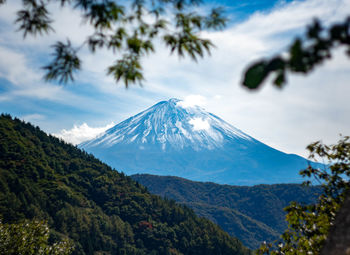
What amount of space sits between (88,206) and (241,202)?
110 metres

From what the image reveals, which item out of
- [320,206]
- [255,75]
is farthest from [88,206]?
[255,75]

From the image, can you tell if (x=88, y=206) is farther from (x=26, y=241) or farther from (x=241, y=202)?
(x=241, y=202)

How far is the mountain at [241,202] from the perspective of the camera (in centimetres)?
11819

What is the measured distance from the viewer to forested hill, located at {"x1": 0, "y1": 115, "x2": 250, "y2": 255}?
155 feet

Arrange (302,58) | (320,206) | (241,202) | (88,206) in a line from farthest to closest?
(241,202), (88,206), (320,206), (302,58)

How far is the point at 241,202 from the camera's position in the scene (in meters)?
151

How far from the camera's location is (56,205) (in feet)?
174

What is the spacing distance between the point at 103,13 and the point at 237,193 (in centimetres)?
16788

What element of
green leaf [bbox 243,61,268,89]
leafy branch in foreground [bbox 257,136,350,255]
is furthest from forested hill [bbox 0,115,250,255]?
green leaf [bbox 243,61,268,89]

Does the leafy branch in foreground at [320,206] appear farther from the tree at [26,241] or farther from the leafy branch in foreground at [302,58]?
the tree at [26,241]

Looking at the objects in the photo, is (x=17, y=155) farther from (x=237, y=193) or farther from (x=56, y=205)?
(x=237, y=193)

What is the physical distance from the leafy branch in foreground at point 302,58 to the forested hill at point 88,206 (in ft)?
150

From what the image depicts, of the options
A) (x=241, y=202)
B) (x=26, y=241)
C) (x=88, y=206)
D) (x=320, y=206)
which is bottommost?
(x=88, y=206)

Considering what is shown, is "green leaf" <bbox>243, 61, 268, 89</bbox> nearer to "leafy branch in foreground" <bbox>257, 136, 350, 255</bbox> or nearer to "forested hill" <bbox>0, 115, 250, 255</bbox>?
"leafy branch in foreground" <bbox>257, 136, 350, 255</bbox>
